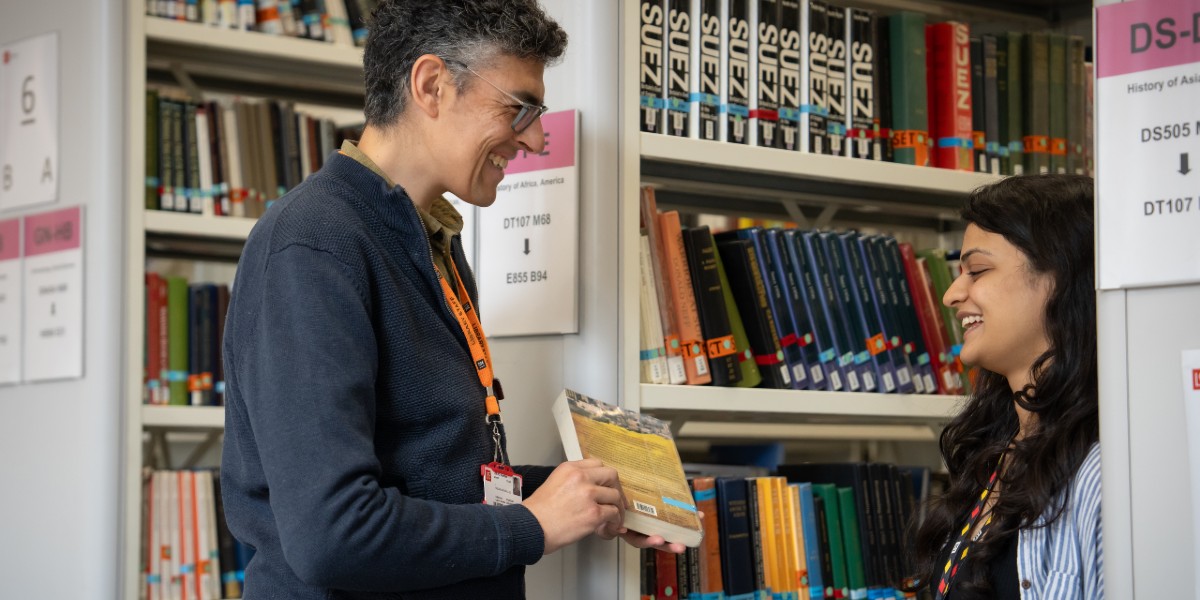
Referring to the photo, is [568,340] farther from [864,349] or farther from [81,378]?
[81,378]

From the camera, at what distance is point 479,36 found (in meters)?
1.59

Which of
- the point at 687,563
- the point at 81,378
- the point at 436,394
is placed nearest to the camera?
the point at 436,394

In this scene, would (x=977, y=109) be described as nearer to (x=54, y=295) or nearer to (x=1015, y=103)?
(x=1015, y=103)

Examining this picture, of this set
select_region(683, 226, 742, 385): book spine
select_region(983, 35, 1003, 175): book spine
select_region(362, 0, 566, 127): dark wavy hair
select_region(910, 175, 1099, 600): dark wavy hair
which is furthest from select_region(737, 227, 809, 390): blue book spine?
select_region(362, 0, 566, 127): dark wavy hair

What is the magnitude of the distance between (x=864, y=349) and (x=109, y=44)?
173cm

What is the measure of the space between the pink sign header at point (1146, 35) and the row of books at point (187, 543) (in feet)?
7.33

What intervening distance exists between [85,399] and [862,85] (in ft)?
5.82

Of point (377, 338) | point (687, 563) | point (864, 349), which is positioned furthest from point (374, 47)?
point (864, 349)

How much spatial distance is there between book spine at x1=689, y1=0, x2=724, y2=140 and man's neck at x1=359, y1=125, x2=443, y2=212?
74 cm

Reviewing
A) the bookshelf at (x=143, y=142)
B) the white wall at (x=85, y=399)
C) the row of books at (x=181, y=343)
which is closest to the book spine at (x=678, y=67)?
the bookshelf at (x=143, y=142)

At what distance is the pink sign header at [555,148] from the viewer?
204cm

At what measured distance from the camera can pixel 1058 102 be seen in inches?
108

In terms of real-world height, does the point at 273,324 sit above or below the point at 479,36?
below

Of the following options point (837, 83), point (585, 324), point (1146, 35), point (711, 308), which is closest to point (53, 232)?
point (585, 324)
